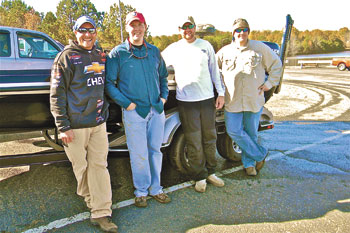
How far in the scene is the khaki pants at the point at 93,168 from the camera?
2.46 m

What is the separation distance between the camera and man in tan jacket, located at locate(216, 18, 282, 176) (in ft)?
10.9

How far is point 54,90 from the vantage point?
7.27ft

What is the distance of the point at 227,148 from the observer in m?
4.06

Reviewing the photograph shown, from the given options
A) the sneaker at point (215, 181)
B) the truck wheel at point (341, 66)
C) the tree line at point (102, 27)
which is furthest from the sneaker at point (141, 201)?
the tree line at point (102, 27)

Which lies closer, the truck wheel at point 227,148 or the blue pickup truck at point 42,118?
the blue pickup truck at point 42,118

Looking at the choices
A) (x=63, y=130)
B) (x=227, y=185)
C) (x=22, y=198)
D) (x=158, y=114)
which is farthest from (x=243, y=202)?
(x=22, y=198)

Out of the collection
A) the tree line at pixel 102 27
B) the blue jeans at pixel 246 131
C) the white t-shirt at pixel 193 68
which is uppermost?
the tree line at pixel 102 27

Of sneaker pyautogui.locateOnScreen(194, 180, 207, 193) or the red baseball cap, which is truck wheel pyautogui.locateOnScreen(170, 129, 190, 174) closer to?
sneaker pyautogui.locateOnScreen(194, 180, 207, 193)

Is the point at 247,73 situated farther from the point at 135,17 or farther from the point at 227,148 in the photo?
the point at 135,17

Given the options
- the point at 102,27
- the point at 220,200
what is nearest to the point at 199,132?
the point at 220,200

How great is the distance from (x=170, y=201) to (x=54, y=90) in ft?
5.38

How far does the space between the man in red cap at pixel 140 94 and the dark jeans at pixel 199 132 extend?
0.34 meters

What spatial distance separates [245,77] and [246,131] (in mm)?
694

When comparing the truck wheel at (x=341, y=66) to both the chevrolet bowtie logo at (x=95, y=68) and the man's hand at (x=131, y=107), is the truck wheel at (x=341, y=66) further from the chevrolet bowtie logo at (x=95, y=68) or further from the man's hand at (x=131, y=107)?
the chevrolet bowtie logo at (x=95, y=68)
